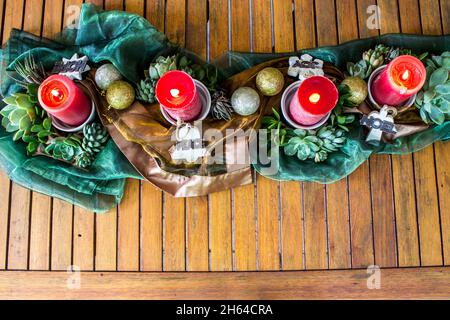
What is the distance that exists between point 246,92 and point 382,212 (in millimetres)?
537

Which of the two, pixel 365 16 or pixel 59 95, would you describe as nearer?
pixel 59 95

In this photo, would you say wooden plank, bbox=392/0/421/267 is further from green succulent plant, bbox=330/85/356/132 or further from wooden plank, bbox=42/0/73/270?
wooden plank, bbox=42/0/73/270

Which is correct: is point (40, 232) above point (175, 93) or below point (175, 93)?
below

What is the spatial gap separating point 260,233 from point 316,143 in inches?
12.1

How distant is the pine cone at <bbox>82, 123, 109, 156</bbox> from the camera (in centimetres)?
108

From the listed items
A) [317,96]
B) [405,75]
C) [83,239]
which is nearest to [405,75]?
[405,75]

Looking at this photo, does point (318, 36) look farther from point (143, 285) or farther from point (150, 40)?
point (143, 285)

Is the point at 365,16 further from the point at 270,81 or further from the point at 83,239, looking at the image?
the point at 83,239

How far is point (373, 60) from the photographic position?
1.09m

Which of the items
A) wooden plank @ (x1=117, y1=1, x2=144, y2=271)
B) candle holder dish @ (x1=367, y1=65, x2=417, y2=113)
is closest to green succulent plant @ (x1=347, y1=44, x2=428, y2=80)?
candle holder dish @ (x1=367, y1=65, x2=417, y2=113)

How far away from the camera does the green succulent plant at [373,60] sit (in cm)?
110

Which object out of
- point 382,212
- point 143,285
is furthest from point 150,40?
point 382,212

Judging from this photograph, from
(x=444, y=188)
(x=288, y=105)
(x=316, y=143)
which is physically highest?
(x=288, y=105)

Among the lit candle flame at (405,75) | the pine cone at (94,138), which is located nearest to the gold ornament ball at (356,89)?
the lit candle flame at (405,75)
